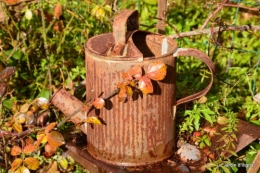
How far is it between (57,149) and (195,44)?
4.52 feet

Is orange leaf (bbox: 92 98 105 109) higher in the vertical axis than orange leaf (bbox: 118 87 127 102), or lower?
lower

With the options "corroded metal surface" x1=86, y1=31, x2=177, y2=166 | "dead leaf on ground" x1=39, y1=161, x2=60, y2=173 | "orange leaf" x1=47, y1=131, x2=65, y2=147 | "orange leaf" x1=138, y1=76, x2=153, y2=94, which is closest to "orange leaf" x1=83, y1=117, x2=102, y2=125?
"corroded metal surface" x1=86, y1=31, x2=177, y2=166

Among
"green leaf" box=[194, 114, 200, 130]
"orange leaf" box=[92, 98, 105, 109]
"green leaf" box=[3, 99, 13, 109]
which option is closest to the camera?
"orange leaf" box=[92, 98, 105, 109]

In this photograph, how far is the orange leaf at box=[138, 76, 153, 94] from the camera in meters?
2.32

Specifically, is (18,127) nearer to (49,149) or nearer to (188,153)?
(49,149)

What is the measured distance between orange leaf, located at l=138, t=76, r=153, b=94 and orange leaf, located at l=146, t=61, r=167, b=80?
0.03 m

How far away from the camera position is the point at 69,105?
2809 millimetres

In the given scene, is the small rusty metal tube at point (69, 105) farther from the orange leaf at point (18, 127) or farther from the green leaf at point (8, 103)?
the green leaf at point (8, 103)

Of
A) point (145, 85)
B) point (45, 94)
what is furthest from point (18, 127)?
point (145, 85)

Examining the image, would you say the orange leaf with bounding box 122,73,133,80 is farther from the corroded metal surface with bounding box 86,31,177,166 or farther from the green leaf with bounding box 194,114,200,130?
the green leaf with bounding box 194,114,200,130

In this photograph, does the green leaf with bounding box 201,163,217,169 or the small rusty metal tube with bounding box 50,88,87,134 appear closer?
the green leaf with bounding box 201,163,217,169

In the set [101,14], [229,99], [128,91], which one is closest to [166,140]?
[128,91]

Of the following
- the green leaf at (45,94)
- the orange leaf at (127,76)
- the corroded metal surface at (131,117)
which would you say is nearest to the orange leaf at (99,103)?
the corroded metal surface at (131,117)

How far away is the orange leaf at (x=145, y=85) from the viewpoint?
7.61ft
